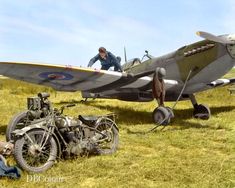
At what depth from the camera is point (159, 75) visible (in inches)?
371

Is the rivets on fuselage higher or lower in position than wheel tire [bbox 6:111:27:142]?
higher

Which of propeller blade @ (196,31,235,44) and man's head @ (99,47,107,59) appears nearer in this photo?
propeller blade @ (196,31,235,44)

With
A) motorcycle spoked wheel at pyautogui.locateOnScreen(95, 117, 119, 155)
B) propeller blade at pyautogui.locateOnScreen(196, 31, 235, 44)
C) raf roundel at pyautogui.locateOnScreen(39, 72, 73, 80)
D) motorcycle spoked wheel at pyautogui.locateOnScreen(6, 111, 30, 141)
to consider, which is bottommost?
motorcycle spoked wheel at pyautogui.locateOnScreen(95, 117, 119, 155)

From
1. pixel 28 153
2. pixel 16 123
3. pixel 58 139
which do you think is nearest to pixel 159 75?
pixel 16 123

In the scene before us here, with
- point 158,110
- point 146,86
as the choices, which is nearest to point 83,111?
point 146,86

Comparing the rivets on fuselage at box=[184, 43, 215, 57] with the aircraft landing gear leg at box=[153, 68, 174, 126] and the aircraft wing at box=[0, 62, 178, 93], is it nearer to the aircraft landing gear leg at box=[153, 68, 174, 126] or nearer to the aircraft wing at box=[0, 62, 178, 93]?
the aircraft wing at box=[0, 62, 178, 93]

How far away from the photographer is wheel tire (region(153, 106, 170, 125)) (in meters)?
8.81

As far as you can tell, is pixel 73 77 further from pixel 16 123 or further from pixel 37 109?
pixel 37 109

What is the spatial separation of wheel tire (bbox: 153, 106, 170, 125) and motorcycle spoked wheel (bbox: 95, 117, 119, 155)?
2816 millimetres

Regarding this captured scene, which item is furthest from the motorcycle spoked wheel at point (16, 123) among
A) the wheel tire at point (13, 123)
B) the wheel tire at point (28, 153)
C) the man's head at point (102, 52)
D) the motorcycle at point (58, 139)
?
the man's head at point (102, 52)

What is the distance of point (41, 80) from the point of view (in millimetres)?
9461

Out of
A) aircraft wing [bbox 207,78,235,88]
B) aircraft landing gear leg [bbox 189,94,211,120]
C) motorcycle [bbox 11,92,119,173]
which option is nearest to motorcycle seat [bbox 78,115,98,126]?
motorcycle [bbox 11,92,119,173]

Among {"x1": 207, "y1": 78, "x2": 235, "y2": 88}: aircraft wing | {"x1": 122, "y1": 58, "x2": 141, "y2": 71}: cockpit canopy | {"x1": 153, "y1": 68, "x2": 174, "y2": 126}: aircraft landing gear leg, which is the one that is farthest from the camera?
{"x1": 122, "y1": 58, "x2": 141, "y2": 71}: cockpit canopy

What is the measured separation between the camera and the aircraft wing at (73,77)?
8344 millimetres
